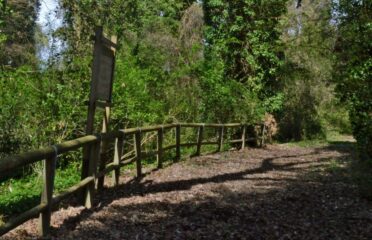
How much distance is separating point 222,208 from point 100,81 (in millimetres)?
2648

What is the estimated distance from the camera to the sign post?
734 centimetres

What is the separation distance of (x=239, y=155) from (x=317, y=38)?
33.0 feet

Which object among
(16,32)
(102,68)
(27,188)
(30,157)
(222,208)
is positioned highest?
(16,32)

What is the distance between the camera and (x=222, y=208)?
763 centimetres

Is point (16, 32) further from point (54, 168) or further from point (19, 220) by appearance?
point (19, 220)

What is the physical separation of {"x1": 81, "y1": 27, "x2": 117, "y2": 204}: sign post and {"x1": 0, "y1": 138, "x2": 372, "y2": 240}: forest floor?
2.84 ft

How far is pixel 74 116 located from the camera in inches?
437

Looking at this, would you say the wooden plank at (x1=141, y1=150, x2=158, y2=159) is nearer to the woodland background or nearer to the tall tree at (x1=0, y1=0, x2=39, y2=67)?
the woodland background

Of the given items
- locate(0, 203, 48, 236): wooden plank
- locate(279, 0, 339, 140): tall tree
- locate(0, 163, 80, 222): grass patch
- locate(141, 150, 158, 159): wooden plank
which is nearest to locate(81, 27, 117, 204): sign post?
locate(0, 163, 80, 222): grass patch

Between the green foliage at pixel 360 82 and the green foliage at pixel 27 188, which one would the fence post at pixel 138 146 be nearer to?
the green foliage at pixel 27 188

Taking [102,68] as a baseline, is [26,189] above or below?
below

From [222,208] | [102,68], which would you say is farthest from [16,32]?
[222,208]

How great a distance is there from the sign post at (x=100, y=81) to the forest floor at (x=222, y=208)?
87 cm

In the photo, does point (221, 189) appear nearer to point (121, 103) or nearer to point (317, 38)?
point (121, 103)
